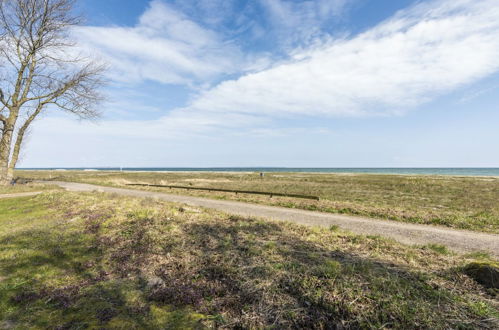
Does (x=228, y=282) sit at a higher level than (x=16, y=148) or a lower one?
lower

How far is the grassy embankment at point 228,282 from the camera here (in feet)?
12.8

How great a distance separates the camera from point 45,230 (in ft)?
29.3

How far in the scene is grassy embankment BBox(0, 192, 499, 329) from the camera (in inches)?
154

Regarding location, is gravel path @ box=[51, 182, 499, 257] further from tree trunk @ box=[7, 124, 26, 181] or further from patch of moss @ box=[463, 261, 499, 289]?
tree trunk @ box=[7, 124, 26, 181]

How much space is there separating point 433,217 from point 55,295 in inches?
689

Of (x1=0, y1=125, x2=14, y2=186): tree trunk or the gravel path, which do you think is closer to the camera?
the gravel path

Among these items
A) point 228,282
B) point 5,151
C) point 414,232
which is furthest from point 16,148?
point 414,232

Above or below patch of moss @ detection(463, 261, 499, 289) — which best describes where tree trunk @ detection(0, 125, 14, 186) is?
above

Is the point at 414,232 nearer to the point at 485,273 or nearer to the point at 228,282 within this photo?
the point at 485,273

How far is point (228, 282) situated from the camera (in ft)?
16.5

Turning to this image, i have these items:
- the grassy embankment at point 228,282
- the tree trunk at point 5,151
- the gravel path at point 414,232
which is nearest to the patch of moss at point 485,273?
the grassy embankment at point 228,282

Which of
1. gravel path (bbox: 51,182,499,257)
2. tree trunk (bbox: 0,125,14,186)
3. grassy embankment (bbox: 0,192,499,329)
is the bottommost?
gravel path (bbox: 51,182,499,257)

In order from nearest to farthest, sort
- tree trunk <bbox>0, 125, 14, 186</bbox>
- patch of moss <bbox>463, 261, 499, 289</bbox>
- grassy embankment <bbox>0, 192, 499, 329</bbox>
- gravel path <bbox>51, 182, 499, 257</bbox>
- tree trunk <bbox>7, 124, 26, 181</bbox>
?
grassy embankment <bbox>0, 192, 499, 329</bbox>, patch of moss <bbox>463, 261, 499, 289</bbox>, gravel path <bbox>51, 182, 499, 257</bbox>, tree trunk <bbox>0, 125, 14, 186</bbox>, tree trunk <bbox>7, 124, 26, 181</bbox>

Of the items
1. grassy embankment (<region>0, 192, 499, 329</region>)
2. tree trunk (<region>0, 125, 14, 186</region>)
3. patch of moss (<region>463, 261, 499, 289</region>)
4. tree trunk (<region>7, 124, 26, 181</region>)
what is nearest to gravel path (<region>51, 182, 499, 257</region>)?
grassy embankment (<region>0, 192, 499, 329</region>)
